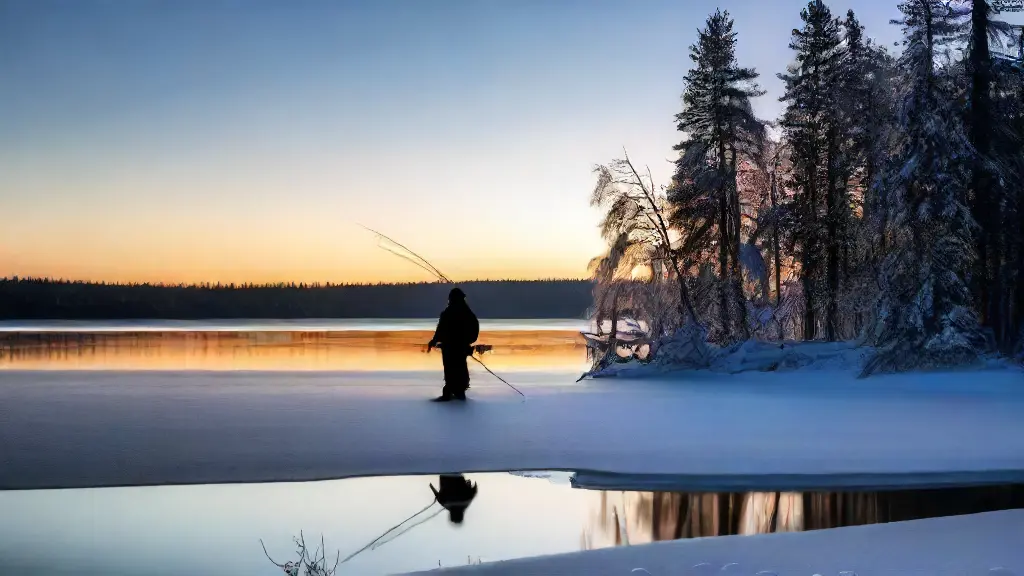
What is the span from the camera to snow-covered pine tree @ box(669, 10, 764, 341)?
30391mm

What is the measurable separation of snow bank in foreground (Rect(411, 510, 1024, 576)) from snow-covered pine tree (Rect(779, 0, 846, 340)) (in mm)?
25981

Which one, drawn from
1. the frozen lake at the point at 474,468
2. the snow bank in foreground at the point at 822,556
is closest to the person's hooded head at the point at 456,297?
the frozen lake at the point at 474,468

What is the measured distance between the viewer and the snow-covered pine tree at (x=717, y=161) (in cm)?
3039

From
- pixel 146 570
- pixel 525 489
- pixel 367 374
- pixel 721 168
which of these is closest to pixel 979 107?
pixel 721 168

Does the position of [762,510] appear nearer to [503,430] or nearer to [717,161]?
[503,430]

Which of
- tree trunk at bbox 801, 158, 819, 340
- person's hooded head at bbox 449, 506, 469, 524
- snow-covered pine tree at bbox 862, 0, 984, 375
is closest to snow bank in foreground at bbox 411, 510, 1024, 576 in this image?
person's hooded head at bbox 449, 506, 469, 524

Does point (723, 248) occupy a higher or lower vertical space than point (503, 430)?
higher

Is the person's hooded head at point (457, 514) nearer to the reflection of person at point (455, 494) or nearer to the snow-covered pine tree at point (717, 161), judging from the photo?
the reflection of person at point (455, 494)

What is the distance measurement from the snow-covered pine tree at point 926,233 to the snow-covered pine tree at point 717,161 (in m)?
6.69

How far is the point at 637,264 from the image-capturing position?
2839 cm

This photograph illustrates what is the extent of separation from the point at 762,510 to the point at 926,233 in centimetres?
1834

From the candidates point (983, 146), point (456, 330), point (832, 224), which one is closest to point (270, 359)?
point (456, 330)

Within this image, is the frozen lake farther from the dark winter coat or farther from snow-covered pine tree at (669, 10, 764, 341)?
snow-covered pine tree at (669, 10, 764, 341)

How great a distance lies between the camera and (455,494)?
8.89 metres
